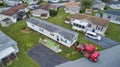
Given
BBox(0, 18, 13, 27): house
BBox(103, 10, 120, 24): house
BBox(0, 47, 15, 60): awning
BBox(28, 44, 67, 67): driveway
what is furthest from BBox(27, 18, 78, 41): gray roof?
BBox(103, 10, 120, 24): house

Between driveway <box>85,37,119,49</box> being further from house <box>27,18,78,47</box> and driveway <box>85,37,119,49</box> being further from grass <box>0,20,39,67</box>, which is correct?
grass <box>0,20,39,67</box>

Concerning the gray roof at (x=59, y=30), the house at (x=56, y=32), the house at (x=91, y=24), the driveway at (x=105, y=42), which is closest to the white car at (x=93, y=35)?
the driveway at (x=105, y=42)

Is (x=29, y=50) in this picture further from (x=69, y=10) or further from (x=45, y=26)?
(x=69, y=10)

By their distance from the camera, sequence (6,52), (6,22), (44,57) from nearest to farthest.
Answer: (6,52), (44,57), (6,22)

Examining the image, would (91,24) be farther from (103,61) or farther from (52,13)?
(52,13)

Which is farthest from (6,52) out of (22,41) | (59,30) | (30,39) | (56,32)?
(59,30)

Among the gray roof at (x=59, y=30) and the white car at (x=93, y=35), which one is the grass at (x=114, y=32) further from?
the gray roof at (x=59, y=30)
